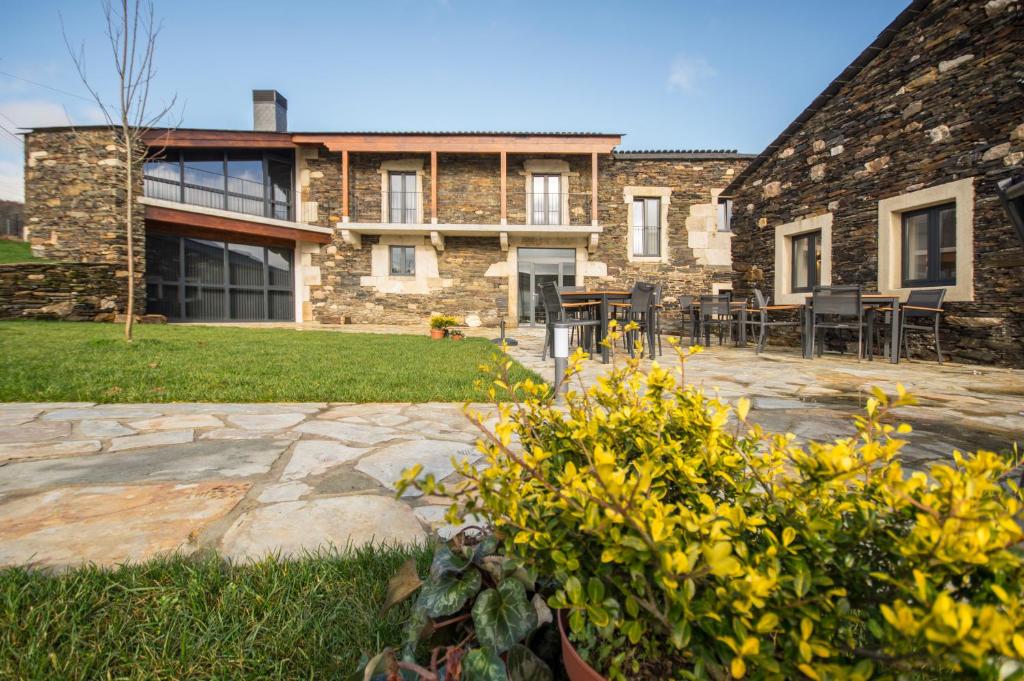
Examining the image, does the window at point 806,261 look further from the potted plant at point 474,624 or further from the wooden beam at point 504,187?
the potted plant at point 474,624

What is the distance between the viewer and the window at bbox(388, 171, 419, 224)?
14352 millimetres

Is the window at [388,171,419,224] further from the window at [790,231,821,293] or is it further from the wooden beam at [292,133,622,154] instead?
the window at [790,231,821,293]

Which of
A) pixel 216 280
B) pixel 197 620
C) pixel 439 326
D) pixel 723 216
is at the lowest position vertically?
pixel 197 620

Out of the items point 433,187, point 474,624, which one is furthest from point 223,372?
point 433,187

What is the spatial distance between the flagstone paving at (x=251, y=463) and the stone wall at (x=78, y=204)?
11.8 meters

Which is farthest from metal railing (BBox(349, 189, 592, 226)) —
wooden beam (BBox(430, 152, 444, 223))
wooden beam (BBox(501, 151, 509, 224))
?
wooden beam (BBox(430, 152, 444, 223))

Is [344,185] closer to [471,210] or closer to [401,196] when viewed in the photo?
[401,196]

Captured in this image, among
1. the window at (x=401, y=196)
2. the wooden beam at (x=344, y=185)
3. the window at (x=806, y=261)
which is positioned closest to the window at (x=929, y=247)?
the window at (x=806, y=261)

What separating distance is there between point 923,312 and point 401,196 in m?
12.9

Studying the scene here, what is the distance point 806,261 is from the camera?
342 inches

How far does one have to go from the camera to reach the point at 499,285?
14375mm

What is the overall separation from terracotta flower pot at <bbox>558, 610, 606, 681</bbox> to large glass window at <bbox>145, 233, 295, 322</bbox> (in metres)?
15.8

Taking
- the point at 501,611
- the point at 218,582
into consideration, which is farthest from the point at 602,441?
the point at 218,582

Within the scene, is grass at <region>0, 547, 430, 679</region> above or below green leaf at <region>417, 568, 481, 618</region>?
below
